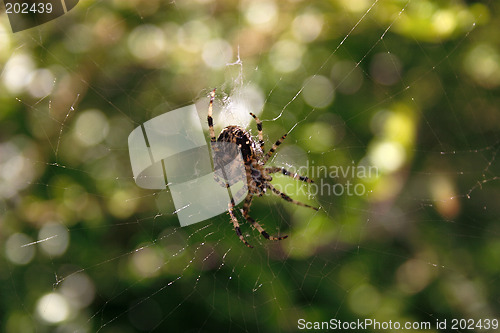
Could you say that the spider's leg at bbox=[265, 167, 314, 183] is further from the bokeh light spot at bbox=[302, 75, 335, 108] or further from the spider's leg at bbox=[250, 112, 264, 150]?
the bokeh light spot at bbox=[302, 75, 335, 108]

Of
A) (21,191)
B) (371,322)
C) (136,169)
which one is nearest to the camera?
(371,322)

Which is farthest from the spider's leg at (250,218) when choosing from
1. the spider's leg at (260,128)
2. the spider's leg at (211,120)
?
the spider's leg at (211,120)

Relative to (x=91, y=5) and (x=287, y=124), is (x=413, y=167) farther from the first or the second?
(x=91, y=5)

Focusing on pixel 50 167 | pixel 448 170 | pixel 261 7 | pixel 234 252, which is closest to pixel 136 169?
pixel 50 167

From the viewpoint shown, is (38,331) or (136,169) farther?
(136,169)

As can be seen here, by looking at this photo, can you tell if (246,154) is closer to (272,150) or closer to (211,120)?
(272,150)

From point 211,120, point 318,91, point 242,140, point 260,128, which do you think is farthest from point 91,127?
point 318,91
